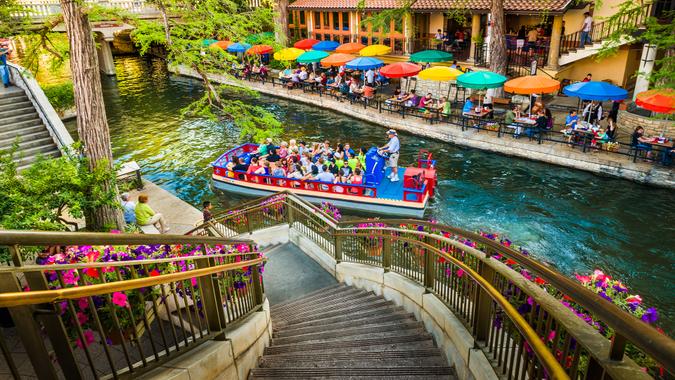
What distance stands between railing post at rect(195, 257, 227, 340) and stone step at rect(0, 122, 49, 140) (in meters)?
14.3

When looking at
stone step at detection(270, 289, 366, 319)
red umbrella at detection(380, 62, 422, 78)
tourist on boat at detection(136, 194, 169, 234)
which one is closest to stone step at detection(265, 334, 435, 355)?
stone step at detection(270, 289, 366, 319)

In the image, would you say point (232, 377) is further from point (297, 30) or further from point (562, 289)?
point (297, 30)

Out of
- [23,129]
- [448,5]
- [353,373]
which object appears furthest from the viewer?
[448,5]

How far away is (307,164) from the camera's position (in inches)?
628

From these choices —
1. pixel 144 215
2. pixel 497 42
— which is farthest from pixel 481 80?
pixel 144 215

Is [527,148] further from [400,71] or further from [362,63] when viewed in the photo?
[362,63]

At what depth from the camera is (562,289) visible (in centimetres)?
234

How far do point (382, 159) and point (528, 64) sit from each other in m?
13.6

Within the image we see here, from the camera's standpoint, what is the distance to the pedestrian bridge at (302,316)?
240 centimetres

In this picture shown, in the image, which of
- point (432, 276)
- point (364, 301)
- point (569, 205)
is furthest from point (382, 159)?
point (432, 276)

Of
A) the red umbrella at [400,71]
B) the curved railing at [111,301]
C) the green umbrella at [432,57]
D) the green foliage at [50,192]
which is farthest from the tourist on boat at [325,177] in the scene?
the green umbrella at [432,57]

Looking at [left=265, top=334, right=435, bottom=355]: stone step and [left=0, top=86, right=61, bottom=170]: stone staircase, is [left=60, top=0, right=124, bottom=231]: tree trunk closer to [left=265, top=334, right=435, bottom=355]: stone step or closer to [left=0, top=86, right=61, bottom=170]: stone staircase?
[left=265, top=334, right=435, bottom=355]: stone step

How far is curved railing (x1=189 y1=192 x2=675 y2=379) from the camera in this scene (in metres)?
1.92

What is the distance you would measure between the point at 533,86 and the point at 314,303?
13795 mm
